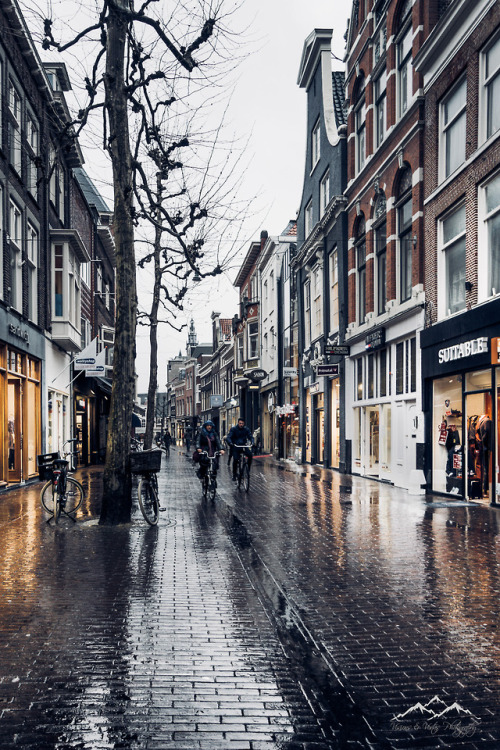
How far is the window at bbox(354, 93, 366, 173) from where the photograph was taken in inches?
893

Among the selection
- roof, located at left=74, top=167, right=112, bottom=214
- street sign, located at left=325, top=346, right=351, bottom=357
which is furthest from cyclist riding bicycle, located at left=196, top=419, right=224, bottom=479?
roof, located at left=74, top=167, right=112, bottom=214

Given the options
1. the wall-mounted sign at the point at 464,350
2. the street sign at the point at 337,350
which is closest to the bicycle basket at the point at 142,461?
the wall-mounted sign at the point at 464,350

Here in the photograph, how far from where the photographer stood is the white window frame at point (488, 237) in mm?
12898

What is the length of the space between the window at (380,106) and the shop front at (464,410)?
7.85 metres

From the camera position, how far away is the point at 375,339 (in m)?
20.2

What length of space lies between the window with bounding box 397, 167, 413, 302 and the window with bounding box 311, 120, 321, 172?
1126cm

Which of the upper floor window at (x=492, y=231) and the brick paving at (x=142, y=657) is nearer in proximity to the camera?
Result: the brick paving at (x=142, y=657)

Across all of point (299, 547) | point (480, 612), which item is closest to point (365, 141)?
point (299, 547)

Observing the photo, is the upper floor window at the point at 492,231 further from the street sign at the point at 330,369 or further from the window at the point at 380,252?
the street sign at the point at 330,369

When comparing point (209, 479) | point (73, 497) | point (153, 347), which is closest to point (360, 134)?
point (153, 347)

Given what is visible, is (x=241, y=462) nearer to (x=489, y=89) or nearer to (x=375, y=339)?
(x=375, y=339)

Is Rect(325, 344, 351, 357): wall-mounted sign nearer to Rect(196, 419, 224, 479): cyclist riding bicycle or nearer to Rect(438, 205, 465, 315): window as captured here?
Rect(438, 205, 465, 315): window

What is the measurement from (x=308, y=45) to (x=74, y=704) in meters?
29.5

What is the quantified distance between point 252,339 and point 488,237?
115 ft
